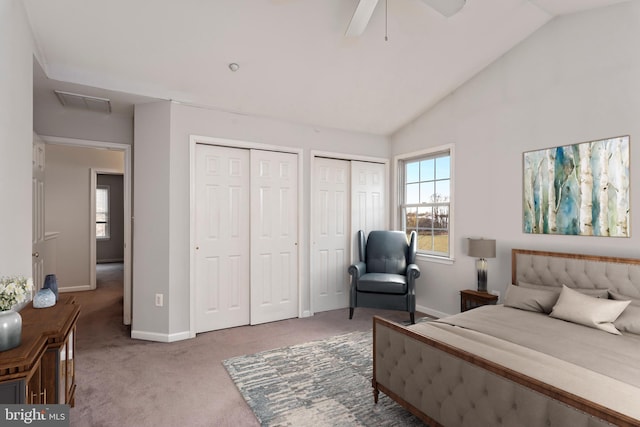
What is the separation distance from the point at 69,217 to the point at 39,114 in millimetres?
2787

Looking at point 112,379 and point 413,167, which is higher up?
point 413,167

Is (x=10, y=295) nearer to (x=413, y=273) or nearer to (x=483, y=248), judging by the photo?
(x=413, y=273)

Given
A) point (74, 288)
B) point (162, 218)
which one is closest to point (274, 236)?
point (162, 218)

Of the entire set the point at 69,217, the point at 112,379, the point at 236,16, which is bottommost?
the point at 112,379

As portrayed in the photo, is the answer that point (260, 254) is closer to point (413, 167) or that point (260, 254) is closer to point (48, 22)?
point (413, 167)

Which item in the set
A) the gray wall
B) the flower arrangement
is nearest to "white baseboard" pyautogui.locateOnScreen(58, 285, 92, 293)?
the gray wall

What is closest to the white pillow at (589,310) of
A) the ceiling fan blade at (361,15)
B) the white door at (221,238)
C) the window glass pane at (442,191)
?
the window glass pane at (442,191)

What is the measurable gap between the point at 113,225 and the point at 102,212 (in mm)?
423

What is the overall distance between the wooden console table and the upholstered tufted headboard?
355cm

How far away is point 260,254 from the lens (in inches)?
154

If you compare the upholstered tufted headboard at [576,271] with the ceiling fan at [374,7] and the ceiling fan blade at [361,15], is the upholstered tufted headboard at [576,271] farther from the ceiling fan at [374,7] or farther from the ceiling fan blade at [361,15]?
the ceiling fan blade at [361,15]

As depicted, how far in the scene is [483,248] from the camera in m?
3.38

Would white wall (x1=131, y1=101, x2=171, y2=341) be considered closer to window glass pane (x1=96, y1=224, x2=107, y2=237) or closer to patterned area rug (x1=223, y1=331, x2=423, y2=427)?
patterned area rug (x1=223, y1=331, x2=423, y2=427)

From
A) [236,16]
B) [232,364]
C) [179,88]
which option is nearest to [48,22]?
[179,88]
